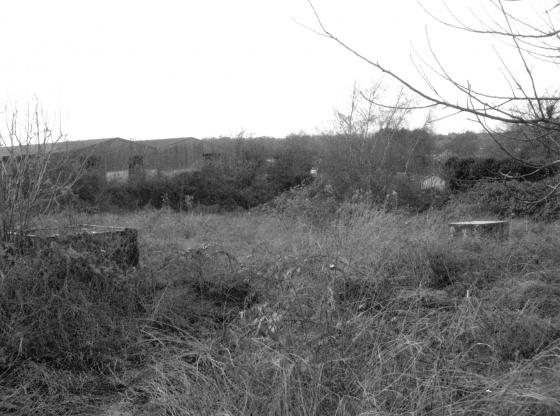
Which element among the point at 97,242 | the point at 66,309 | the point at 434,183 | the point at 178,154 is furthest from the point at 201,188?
the point at 66,309

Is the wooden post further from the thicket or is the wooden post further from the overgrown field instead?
the thicket

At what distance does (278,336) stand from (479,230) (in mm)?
5624

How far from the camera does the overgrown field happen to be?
2898 millimetres

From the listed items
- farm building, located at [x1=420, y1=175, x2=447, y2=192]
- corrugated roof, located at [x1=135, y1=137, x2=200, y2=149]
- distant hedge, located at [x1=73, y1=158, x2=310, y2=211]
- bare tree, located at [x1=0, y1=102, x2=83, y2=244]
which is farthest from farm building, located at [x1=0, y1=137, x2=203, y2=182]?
bare tree, located at [x1=0, y1=102, x2=83, y2=244]

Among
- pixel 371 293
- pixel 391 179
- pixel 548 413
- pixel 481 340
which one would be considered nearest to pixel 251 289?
pixel 371 293

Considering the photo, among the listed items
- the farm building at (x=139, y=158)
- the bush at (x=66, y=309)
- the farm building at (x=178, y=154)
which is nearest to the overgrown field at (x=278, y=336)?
the bush at (x=66, y=309)

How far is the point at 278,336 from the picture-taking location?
131 inches

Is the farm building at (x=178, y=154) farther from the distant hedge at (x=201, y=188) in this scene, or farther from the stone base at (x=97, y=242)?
the stone base at (x=97, y=242)

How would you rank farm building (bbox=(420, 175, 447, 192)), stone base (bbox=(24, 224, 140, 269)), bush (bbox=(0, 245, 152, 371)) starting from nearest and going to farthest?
bush (bbox=(0, 245, 152, 371))
stone base (bbox=(24, 224, 140, 269))
farm building (bbox=(420, 175, 447, 192))

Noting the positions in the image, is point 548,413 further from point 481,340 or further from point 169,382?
point 169,382

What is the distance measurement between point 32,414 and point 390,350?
6.37 ft

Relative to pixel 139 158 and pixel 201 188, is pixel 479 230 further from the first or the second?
pixel 139 158

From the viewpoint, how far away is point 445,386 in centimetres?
291

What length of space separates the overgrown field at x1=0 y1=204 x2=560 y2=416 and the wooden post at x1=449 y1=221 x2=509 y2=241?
5.71 ft
